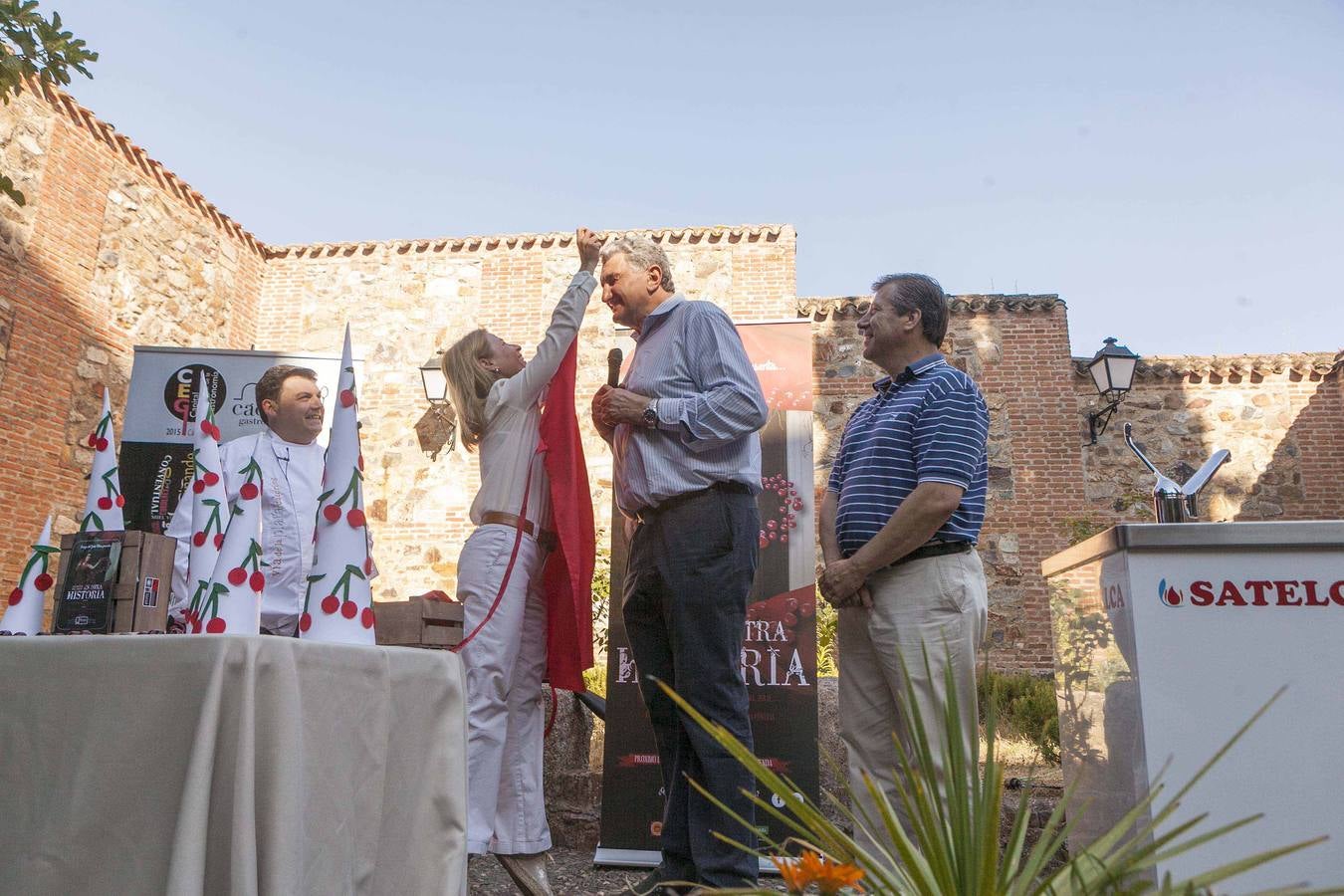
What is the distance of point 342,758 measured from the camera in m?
1.50

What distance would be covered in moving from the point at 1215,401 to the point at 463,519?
323 inches

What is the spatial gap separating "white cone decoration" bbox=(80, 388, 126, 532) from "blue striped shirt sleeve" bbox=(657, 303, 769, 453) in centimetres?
129

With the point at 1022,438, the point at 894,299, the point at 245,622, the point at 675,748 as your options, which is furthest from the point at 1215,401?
the point at 245,622

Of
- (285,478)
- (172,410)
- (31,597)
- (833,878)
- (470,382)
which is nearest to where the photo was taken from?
(833,878)

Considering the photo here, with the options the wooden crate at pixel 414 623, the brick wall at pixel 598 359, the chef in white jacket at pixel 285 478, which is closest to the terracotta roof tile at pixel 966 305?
the brick wall at pixel 598 359

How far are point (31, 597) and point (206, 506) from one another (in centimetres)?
38

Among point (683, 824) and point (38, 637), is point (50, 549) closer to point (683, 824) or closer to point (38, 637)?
point (38, 637)

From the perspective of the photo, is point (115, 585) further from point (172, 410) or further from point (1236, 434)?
point (1236, 434)

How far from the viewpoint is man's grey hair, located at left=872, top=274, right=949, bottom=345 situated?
8.55ft

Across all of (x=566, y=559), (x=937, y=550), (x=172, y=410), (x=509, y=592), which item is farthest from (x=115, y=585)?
(x=172, y=410)

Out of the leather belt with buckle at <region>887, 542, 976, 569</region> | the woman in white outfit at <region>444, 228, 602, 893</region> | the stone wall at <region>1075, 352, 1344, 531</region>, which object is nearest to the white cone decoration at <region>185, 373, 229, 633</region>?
the woman in white outfit at <region>444, 228, 602, 893</region>

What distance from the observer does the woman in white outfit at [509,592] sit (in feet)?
8.45

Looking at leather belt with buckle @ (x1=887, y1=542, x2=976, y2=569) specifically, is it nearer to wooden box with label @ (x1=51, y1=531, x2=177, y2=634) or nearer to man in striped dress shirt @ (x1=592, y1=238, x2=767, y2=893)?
man in striped dress shirt @ (x1=592, y1=238, x2=767, y2=893)

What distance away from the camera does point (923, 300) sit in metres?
2.62
